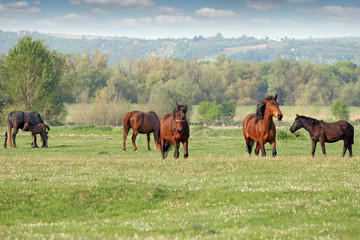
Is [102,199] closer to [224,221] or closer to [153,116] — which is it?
[224,221]

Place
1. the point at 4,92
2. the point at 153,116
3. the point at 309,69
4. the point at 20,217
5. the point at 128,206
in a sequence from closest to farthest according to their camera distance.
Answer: the point at 20,217 → the point at 128,206 → the point at 153,116 → the point at 4,92 → the point at 309,69

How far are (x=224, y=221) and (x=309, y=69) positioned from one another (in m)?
160

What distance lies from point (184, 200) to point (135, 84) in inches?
5277

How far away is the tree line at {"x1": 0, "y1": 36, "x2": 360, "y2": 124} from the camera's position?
88.6 meters

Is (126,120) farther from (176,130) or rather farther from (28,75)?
(28,75)

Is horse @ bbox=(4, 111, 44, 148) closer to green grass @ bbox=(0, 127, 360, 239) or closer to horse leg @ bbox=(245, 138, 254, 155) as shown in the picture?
green grass @ bbox=(0, 127, 360, 239)

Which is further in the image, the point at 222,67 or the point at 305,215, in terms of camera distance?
the point at 222,67

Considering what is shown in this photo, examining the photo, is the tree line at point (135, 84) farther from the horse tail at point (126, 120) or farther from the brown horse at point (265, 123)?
the brown horse at point (265, 123)

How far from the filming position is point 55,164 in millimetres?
23812

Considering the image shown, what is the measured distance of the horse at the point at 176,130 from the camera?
24.5 meters

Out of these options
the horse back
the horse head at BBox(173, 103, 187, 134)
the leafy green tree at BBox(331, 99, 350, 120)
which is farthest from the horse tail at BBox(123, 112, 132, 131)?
the leafy green tree at BBox(331, 99, 350, 120)

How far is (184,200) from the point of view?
51.2 ft

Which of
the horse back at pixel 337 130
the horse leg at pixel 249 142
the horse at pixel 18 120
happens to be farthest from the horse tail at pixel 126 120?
the horse back at pixel 337 130

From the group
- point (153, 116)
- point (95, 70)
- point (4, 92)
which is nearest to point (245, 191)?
point (153, 116)
